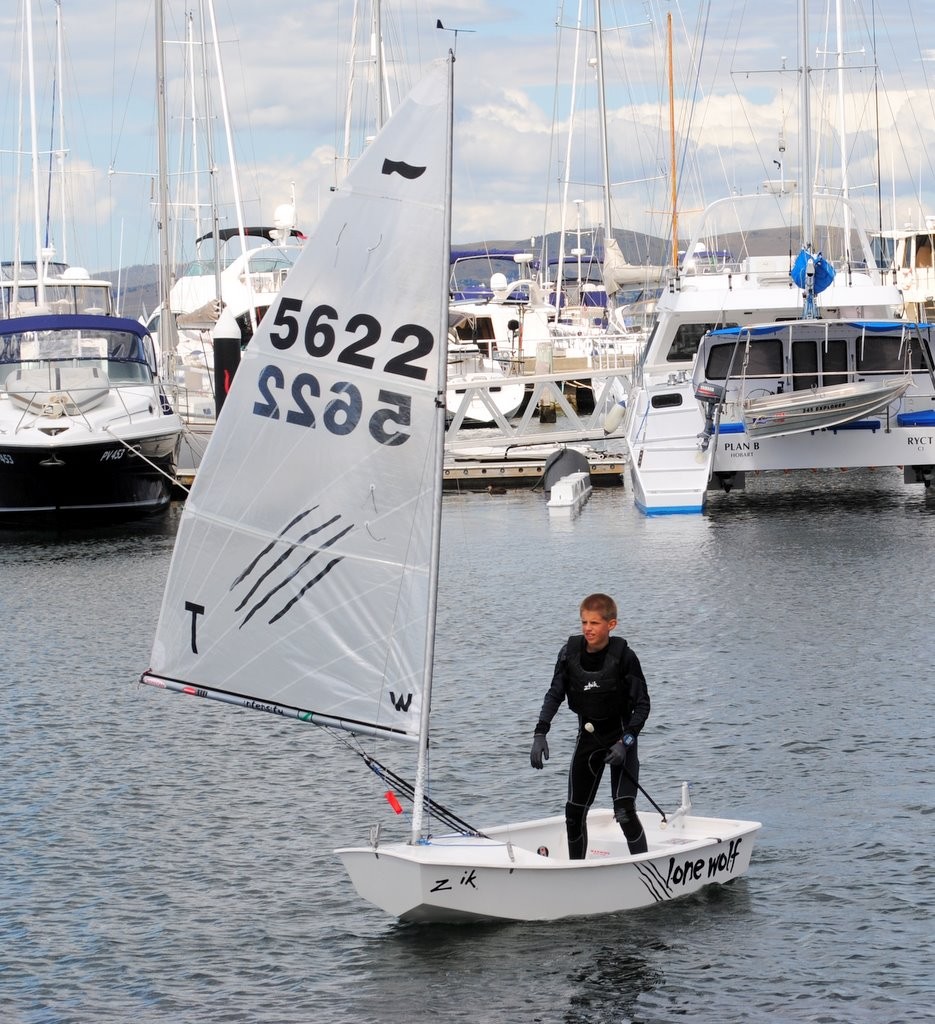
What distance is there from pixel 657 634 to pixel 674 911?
908 centimetres

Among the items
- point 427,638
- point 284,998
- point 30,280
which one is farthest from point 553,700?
point 30,280

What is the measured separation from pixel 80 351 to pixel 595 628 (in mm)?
25304

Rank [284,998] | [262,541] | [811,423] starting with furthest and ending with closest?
[811,423], [262,541], [284,998]

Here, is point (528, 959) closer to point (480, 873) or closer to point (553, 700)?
point (480, 873)

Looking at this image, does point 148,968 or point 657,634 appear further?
point 657,634

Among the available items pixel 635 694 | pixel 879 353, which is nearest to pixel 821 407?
pixel 879 353

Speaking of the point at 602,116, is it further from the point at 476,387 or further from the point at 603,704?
the point at 603,704

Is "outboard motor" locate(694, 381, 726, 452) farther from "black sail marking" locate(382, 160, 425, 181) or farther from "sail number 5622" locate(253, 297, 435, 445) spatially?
"black sail marking" locate(382, 160, 425, 181)

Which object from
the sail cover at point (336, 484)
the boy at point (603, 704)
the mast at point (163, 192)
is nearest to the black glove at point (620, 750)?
the boy at point (603, 704)

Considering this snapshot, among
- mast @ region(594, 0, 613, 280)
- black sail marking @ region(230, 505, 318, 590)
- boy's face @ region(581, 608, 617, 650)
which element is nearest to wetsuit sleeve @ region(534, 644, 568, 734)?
boy's face @ region(581, 608, 617, 650)

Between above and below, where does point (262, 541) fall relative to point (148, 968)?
above

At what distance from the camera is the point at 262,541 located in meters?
9.52

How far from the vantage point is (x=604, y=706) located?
9250 mm

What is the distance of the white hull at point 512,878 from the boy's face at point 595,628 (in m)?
1.20
